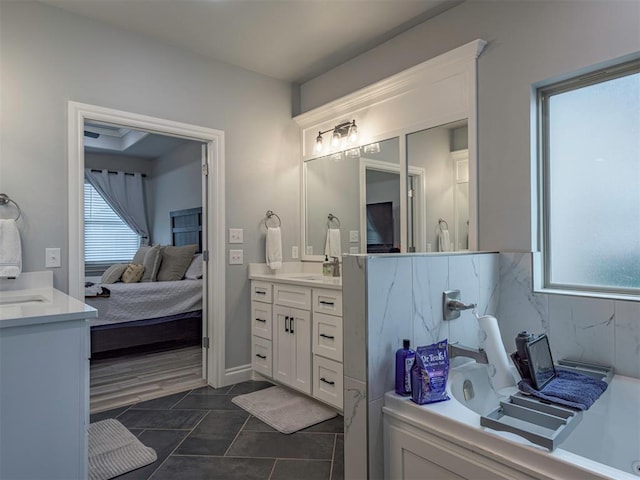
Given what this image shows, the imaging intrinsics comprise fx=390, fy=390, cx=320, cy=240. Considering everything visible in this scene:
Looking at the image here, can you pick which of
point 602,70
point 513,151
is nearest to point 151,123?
point 513,151

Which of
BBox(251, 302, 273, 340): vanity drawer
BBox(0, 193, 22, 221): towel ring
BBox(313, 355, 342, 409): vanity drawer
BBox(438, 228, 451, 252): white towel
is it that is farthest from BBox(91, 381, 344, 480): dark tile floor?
BBox(0, 193, 22, 221): towel ring

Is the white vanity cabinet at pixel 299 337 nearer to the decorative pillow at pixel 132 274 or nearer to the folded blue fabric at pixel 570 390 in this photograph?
the folded blue fabric at pixel 570 390

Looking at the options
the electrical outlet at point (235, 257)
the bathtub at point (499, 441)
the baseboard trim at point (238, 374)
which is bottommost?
the baseboard trim at point (238, 374)

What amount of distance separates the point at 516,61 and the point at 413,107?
2.29ft

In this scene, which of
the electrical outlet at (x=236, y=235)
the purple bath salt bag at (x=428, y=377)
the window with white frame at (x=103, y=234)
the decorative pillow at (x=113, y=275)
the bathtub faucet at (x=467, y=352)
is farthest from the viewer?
the window with white frame at (x=103, y=234)

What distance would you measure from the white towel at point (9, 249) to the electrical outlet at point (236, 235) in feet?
4.62

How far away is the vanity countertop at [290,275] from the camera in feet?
9.69

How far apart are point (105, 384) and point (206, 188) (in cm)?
179

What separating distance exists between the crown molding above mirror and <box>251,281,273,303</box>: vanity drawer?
1.91 ft

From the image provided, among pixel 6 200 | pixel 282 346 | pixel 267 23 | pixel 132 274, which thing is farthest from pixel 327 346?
pixel 132 274

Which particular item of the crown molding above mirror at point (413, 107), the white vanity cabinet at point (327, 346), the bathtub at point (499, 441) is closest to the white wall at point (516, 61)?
the crown molding above mirror at point (413, 107)

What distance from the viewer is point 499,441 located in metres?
1.14

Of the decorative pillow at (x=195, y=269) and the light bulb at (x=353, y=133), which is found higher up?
the light bulb at (x=353, y=133)

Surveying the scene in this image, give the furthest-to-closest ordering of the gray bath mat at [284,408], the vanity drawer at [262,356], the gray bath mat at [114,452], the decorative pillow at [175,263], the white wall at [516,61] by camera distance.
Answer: the decorative pillow at [175,263] → the vanity drawer at [262,356] → the gray bath mat at [284,408] → the gray bath mat at [114,452] → the white wall at [516,61]
